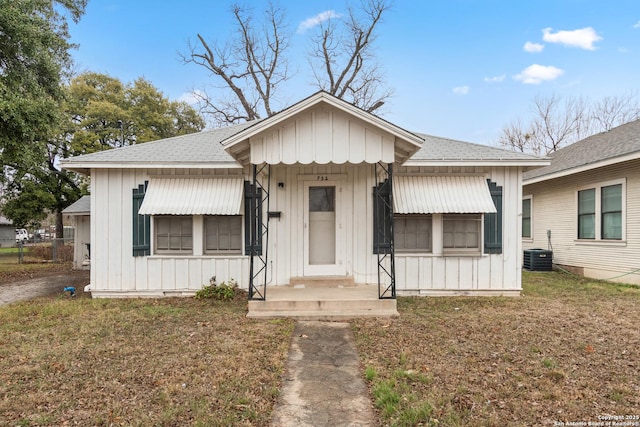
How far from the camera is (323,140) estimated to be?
566 cm

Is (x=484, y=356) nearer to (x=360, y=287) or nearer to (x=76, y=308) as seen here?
(x=360, y=287)

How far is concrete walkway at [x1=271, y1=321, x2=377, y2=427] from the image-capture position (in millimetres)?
2869

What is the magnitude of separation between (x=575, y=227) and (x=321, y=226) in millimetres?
8106

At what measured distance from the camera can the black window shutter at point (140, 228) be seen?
7191 millimetres

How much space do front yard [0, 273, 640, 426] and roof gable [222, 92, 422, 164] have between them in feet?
8.66

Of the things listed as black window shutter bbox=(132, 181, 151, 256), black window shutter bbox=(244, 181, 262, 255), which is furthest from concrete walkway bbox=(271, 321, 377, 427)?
black window shutter bbox=(132, 181, 151, 256)

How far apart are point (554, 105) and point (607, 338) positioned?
25670 mm

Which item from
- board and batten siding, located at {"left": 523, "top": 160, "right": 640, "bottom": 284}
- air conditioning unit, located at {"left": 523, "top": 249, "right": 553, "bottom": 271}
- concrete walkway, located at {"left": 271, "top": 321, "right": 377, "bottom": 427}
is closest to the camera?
concrete walkway, located at {"left": 271, "top": 321, "right": 377, "bottom": 427}

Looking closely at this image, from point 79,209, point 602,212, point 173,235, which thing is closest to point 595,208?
point 602,212

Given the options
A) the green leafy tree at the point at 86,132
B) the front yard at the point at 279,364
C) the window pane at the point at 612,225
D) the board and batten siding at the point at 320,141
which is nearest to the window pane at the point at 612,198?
the window pane at the point at 612,225

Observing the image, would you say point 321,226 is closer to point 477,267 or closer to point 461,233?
point 461,233

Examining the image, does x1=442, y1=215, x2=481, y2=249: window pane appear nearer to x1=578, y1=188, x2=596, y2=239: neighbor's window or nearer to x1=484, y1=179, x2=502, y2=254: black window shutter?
x1=484, y1=179, x2=502, y2=254: black window shutter

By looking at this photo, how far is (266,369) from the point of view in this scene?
3.76 m

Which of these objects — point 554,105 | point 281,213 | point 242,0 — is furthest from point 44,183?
point 554,105
